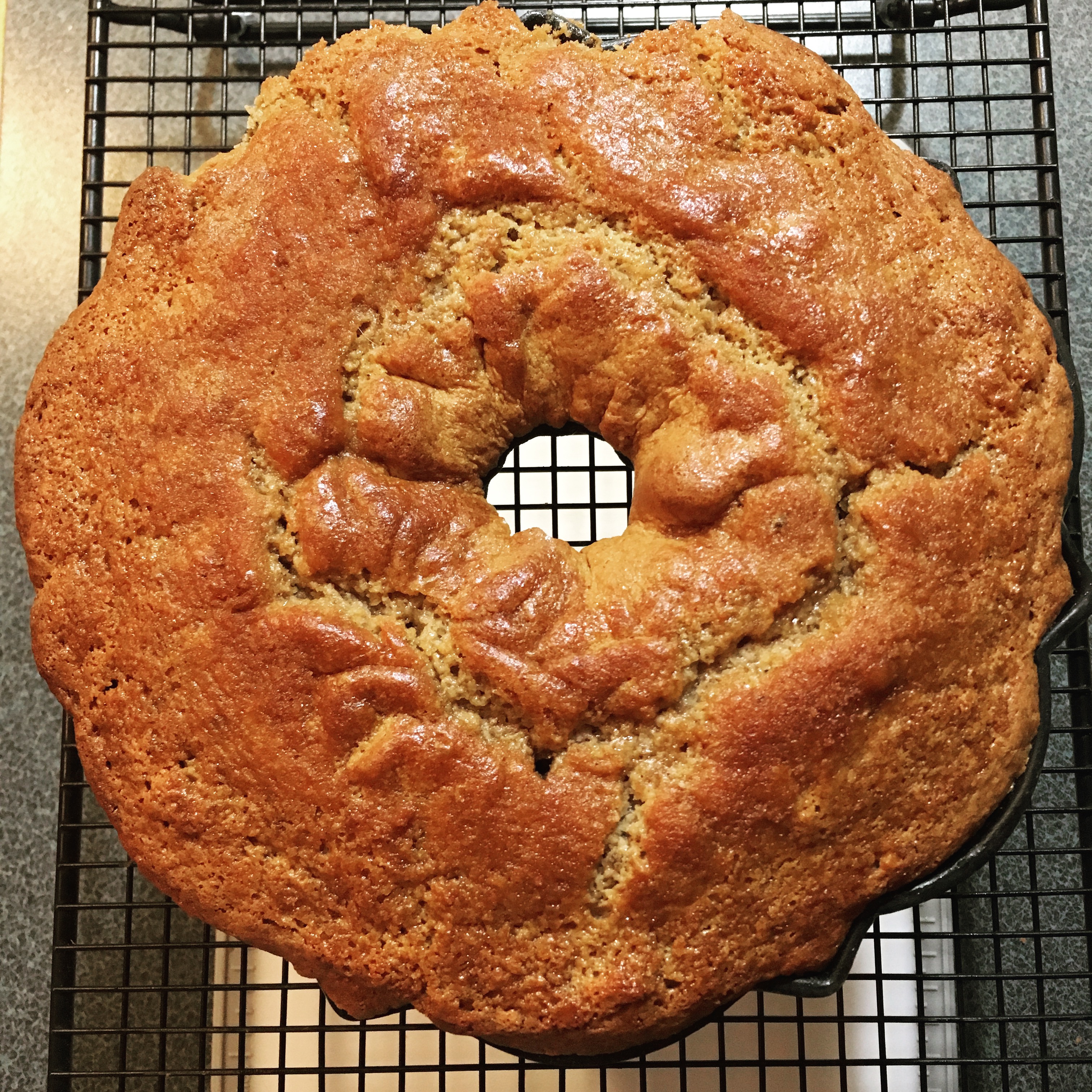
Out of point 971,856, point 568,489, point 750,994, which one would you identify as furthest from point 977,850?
point 568,489

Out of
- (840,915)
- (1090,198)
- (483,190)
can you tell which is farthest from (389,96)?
(1090,198)

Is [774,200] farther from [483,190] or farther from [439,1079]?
[439,1079]

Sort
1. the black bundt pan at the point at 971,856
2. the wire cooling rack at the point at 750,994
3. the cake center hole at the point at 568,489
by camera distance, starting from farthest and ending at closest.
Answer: the cake center hole at the point at 568,489, the wire cooling rack at the point at 750,994, the black bundt pan at the point at 971,856

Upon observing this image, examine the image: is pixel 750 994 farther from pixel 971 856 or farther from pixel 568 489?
pixel 568 489

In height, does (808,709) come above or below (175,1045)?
above

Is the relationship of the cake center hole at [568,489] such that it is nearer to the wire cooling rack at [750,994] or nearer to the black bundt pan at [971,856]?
the wire cooling rack at [750,994]

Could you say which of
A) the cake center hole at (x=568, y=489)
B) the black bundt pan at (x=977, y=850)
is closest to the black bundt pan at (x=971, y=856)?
the black bundt pan at (x=977, y=850)

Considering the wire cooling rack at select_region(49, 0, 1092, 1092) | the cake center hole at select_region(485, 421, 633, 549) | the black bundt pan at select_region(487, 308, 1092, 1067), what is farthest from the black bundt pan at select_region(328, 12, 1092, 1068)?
the cake center hole at select_region(485, 421, 633, 549)
